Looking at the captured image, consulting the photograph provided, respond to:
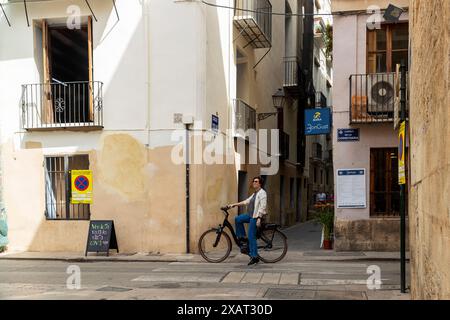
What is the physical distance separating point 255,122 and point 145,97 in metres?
5.23

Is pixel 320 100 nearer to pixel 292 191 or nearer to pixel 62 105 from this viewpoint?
pixel 292 191

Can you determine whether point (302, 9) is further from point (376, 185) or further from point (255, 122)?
point (376, 185)

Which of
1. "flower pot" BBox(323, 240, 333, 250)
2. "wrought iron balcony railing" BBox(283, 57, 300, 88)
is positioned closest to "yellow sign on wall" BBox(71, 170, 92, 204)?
"flower pot" BBox(323, 240, 333, 250)

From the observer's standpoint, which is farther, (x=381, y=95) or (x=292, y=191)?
(x=292, y=191)


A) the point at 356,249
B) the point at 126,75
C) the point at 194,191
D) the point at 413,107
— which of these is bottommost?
the point at 356,249

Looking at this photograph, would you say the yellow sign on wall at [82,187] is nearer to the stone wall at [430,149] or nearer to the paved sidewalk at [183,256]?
the paved sidewalk at [183,256]

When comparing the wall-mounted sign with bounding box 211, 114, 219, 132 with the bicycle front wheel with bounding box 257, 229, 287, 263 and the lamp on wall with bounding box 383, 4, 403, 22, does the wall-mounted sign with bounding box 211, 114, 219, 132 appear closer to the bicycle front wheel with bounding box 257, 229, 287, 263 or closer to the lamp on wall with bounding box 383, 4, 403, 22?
the bicycle front wheel with bounding box 257, 229, 287, 263

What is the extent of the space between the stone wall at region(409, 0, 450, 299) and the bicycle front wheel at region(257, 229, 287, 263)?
173 inches

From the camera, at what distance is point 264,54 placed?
1780cm

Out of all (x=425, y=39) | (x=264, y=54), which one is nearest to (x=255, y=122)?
(x=264, y=54)

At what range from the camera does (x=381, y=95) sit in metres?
12.2

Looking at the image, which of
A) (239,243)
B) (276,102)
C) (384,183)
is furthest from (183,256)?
(276,102)

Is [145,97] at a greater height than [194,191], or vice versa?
[145,97]

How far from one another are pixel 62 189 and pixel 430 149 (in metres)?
10.8
